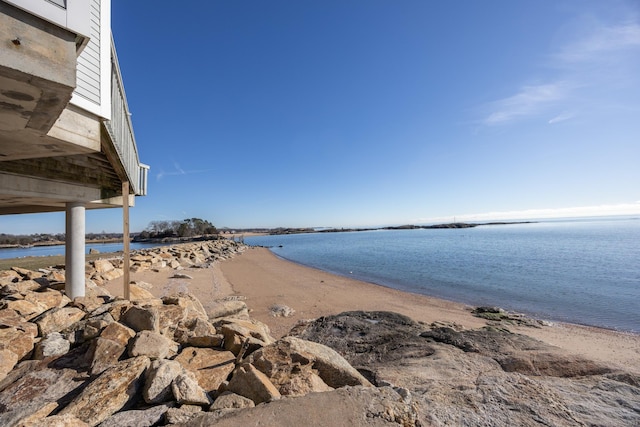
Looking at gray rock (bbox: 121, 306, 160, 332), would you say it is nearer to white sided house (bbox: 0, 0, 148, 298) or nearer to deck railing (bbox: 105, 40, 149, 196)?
white sided house (bbox: 0, 0, 148, 298)

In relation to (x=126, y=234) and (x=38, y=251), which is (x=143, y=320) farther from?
(x=38, y=251)

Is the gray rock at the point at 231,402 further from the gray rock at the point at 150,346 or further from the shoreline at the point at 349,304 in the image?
the shoreline at the point at 349,304

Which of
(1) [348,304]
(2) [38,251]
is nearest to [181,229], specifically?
(2) [38,251]

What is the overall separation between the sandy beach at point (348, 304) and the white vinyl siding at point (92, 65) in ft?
21.7

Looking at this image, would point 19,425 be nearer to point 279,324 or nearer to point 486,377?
point 486,377

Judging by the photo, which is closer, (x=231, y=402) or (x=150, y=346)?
(x=231, y=402)

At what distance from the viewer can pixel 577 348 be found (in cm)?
739

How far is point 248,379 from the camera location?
10.7 feet

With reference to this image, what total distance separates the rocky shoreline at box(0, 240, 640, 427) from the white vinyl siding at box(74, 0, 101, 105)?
3691mm

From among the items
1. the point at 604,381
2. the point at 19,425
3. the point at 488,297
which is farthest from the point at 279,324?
the point at 488,297

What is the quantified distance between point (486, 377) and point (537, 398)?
67cm

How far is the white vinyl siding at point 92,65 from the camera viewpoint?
14.5 ft

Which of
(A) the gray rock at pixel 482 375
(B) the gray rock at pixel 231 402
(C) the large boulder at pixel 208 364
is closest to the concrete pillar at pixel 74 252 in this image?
(C) the large boulder at pixel 208 364

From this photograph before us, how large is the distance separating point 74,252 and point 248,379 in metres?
7.12
